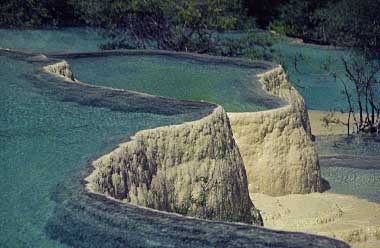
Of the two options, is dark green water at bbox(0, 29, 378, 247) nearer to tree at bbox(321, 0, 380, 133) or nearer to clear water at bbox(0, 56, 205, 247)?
clear water at bbox(0, 56, 205, 247)

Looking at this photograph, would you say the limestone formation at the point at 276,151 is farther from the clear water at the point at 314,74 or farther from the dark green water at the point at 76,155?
the clear water at the point at 314,74

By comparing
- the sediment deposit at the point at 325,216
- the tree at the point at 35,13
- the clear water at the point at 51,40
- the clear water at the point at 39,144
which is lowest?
the sediment deposit at the point at 325,216

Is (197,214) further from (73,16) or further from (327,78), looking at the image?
(73,16)

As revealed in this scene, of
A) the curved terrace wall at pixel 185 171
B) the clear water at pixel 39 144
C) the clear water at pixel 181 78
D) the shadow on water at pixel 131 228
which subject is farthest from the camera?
the clear water at pixel 181 78

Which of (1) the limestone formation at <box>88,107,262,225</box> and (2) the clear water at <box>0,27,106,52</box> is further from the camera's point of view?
(2) the clear water at <box>0,27,106,52</box>

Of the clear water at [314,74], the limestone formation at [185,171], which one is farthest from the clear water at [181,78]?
the clear water at [314,74]

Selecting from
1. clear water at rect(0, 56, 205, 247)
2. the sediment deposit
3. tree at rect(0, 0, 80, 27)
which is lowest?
the sediment deposit

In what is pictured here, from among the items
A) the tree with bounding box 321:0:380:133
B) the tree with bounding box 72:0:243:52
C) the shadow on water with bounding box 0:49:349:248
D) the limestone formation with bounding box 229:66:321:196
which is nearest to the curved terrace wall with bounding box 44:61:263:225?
the shadow on water with bounding box 0:49:349:248

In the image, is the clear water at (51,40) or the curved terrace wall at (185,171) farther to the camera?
the clear water at (51,40)
